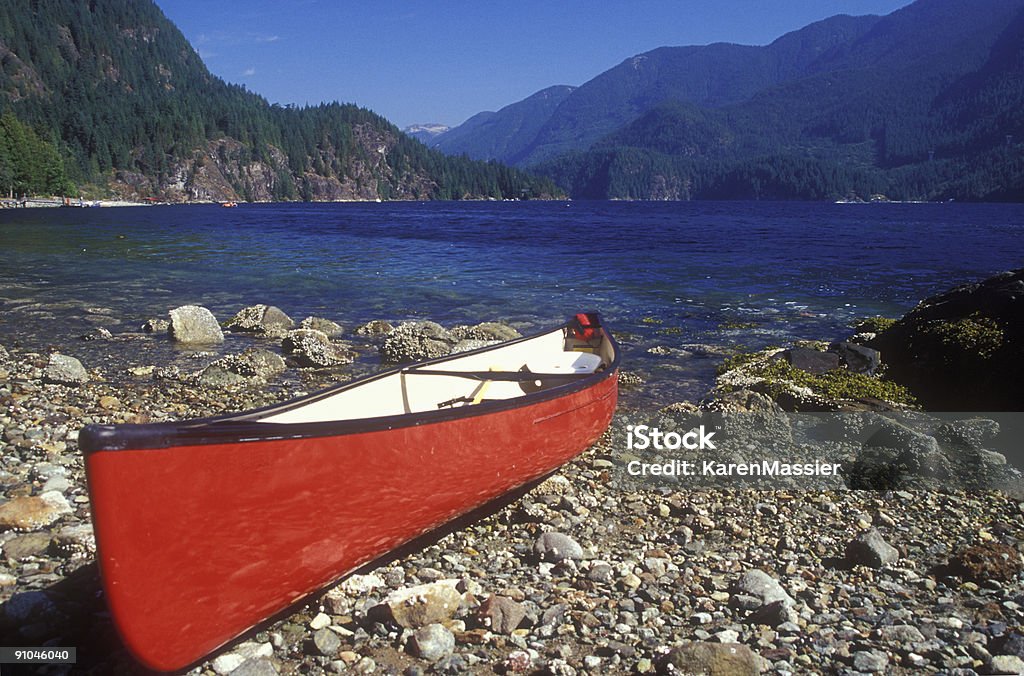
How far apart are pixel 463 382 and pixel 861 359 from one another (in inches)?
333

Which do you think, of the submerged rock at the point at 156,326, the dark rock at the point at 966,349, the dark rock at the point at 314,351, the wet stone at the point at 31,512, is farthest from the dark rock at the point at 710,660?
the submerged rock at the point at 156,326

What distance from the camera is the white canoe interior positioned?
668 cm

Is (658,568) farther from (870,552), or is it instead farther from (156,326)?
(156,326)

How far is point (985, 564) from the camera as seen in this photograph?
5.55m

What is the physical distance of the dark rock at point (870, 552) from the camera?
224 inches

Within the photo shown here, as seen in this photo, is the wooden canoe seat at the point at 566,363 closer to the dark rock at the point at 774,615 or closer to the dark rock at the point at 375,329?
the dark rock at the point at 774,615

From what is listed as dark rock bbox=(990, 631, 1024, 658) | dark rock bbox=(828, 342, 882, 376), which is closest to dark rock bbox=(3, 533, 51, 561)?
dark rock bbox=(990, 631, 1024, 658)

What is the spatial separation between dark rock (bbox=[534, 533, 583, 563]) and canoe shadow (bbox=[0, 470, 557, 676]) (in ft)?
6.19

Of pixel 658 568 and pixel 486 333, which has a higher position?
pixel 486 333

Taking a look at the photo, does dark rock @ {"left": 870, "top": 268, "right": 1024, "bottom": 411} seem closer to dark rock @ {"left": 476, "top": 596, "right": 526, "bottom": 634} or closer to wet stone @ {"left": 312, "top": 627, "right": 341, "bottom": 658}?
dark rock @ {"left": 476, "top": 596, "right": 526, "bottom": 634}

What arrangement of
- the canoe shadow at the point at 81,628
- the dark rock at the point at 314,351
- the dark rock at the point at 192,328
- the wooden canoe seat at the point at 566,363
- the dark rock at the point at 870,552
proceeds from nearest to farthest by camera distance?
the canoe shadow at the point at 81,628, the dark rock at the point at 870,552, the wooden canoe seat at the point at 566,363, the dark rock at the point at 314,351, the dark rock at the point at 192,328

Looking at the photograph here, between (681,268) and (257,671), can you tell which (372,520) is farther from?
(681,268)

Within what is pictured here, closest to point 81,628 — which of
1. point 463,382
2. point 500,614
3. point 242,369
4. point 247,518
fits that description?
point 247,518

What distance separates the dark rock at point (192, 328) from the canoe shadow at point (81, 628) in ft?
34.4
